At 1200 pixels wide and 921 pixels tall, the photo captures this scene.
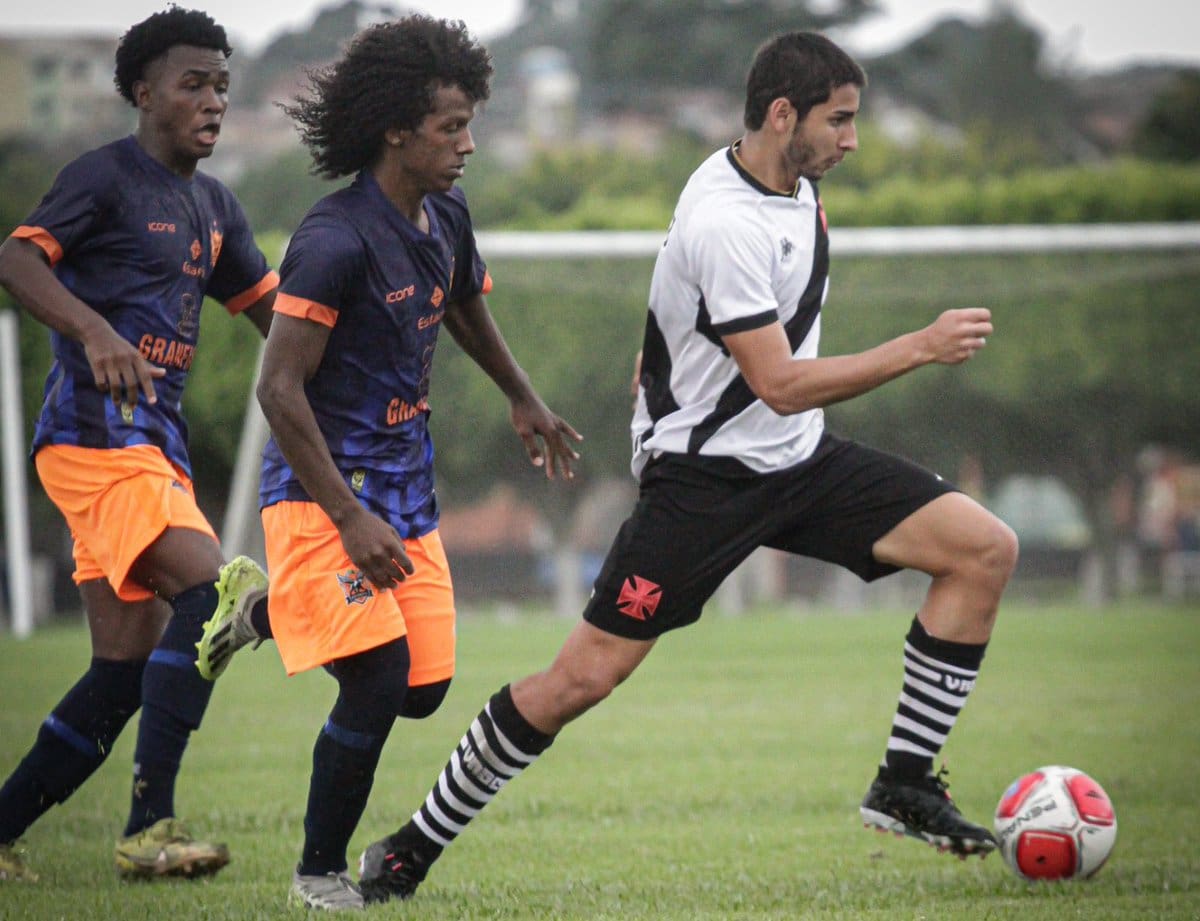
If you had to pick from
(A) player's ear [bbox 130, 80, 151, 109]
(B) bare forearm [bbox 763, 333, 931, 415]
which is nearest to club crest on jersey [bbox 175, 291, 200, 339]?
(A) player's ear [bbox 130, 80, 151, 109]

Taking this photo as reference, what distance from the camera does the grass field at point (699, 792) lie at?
15.6 ft

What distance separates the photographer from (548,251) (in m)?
15.7

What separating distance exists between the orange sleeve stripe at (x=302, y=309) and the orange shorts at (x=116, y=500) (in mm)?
940

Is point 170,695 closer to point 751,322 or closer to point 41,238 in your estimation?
point 41,238

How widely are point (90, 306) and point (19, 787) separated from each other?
146 cm

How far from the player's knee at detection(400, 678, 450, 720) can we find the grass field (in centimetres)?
53

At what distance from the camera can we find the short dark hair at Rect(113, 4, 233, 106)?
513 cm

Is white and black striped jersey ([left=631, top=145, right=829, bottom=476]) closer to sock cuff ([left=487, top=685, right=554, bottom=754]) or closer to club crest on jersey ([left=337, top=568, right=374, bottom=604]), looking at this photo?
sock cuff ([left=487, top=685, right=554, bottom=754])

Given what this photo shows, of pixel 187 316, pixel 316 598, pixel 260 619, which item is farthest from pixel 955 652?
pixel 187 316

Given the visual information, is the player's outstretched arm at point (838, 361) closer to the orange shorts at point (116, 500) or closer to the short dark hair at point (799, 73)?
the short dark hair at point (799, 73)

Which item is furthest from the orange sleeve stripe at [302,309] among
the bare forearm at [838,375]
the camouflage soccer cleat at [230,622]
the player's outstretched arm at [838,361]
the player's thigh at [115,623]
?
the player's thigh at [115,623]

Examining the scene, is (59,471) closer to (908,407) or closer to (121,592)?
(121,592)

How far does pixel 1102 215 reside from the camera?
23172mm

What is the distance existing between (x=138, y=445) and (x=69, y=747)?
0.93 metres
